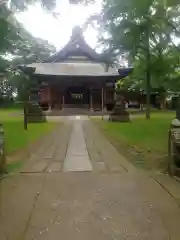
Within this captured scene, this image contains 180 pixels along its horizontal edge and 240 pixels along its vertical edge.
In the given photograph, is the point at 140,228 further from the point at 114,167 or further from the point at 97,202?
the point at 114,167

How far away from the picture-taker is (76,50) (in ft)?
130

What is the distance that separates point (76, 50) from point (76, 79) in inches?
199

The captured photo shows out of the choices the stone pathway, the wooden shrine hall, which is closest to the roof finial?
the wooden shrine hall

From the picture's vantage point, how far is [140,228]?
392 cm

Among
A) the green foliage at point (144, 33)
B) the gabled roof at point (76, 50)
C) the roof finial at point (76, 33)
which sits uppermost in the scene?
the roof finial at point (76, 33)

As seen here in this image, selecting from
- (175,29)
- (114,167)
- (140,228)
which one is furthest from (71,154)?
(175,29)


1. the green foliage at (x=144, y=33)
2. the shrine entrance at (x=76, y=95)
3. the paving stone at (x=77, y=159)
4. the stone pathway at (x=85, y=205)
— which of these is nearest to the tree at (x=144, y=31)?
the green foliage at (x=144, y=33)

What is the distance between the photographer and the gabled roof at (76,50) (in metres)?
Result: 39.2

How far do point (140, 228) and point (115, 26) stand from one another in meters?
17.5

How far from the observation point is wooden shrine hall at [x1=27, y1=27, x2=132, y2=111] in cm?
3591

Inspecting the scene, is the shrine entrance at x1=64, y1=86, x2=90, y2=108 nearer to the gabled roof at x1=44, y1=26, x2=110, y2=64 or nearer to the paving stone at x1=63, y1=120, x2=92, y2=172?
the gabled roof at x1=44, y1=26, x2=110, y2=64

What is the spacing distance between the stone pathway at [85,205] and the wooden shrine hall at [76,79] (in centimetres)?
2831

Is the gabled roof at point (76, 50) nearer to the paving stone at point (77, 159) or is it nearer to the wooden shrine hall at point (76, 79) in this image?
the wooden shrine hall at point (76, 79)

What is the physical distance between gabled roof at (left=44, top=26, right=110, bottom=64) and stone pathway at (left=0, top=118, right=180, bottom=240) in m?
32.4
